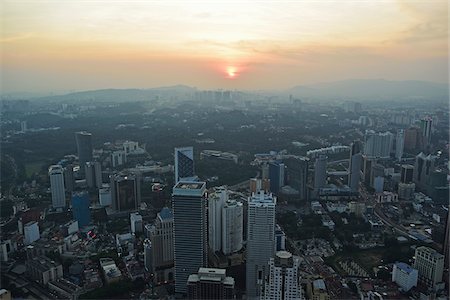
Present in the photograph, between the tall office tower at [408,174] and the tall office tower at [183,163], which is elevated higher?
the tall office tower at [183,163]

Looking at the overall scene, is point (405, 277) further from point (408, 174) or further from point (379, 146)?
point (379, 146)

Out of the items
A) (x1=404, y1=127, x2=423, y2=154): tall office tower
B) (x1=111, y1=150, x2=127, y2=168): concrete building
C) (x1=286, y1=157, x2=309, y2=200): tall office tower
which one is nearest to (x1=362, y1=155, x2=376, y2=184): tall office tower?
(x1=286, y1=157, x2=309, y2=200): tall office tower

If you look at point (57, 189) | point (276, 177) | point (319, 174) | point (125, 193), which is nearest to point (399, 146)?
point (319, 174)

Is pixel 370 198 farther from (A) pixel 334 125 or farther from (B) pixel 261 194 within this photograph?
(A) pixel 334 125

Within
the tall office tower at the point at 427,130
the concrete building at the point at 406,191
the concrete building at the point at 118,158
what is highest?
the tall office tower at the point at 427,130

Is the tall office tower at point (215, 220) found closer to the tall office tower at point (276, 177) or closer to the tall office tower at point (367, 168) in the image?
the tall office tower at point (276, 177)

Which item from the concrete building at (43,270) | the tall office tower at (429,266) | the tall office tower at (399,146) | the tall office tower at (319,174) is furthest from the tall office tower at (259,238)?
the tall office tower at (399,146)
